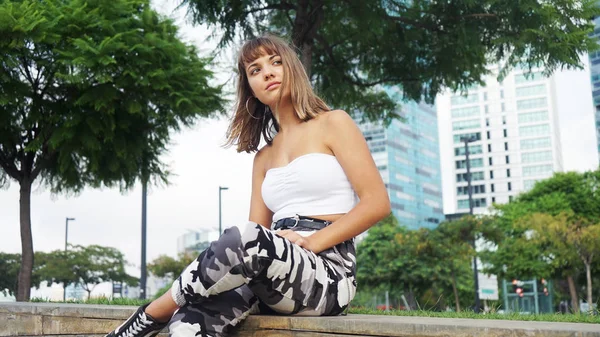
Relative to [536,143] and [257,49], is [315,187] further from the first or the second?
[536,143]

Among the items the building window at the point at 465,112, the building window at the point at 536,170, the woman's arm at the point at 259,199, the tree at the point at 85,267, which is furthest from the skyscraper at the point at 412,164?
the woman's arm at the point at 259,199

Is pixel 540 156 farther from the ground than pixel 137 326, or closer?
farther from the ground

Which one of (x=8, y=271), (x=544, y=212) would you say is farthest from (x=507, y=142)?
(x=8, y=271)

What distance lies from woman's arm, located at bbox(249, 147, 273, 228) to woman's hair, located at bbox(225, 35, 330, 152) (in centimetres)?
12

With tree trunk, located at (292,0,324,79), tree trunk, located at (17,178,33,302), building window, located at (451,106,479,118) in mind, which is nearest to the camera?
tree trunk, located at (292,0,324,79)

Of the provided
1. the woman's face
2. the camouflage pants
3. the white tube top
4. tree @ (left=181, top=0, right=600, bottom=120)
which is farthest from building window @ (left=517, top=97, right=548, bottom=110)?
the camouflage pants

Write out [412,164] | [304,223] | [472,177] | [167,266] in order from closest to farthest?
[304,223]
[167,266]
[472,177]
[412,164]

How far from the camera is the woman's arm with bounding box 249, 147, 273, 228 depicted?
3455 mm

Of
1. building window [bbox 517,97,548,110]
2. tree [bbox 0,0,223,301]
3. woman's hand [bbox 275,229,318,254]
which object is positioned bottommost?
woman's hand [bbox 275,229,318,254]

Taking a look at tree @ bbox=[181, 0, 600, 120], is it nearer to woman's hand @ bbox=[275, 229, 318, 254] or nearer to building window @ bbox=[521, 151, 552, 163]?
woman's hand @ bbox=[275, 229, 318, 254]

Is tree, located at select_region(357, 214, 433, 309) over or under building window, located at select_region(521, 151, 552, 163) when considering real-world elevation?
under

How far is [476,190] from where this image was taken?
372 ft

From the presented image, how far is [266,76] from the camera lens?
11.0 ft

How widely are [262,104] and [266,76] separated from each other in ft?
1.01
